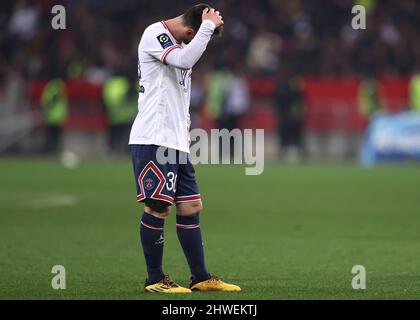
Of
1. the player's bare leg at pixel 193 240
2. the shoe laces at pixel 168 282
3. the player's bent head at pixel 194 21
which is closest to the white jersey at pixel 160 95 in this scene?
the player's bent head at pixel 194 21

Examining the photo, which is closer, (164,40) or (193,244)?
(164,40)

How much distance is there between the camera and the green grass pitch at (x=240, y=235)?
899cm

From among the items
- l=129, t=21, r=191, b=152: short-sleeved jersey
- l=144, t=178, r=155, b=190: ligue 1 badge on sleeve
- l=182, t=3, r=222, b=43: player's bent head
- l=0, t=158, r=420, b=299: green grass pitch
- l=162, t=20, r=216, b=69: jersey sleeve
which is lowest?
l=0, t=158, r=420, b=299: green grass pitch

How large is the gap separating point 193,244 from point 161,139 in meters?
0.86

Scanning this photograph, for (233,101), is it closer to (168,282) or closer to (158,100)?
(158,100)

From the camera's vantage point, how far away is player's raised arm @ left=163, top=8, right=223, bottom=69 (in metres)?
8.37

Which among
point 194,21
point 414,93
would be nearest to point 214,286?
point 194,21

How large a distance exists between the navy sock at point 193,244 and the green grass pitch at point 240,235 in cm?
36

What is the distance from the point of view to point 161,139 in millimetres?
8656

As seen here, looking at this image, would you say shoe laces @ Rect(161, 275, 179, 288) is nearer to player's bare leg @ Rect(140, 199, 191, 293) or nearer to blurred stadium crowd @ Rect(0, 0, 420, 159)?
player's bare leg @ Rect(140, 199, 191, 293)

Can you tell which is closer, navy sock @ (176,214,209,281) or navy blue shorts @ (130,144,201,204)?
navy blue shorts @ (130,144,201,204)

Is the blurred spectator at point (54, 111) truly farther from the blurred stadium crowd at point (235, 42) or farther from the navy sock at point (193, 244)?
the navy sock at point (193, 244)

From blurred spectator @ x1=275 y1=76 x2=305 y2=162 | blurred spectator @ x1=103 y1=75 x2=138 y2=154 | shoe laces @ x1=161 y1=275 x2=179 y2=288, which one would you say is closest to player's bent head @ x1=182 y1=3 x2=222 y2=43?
shoe laces @ x1=161 y1=275 x2=179 y2=288

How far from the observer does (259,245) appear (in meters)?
11.9
